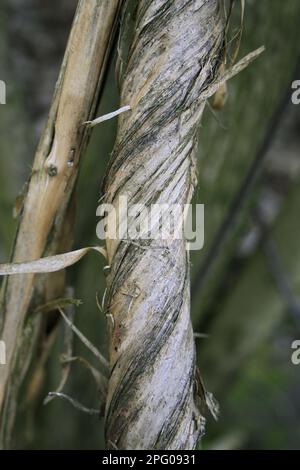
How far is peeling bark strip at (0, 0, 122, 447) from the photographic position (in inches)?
13.7

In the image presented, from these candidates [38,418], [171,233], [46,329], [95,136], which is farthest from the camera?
[38,418]

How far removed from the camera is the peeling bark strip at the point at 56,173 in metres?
0.35

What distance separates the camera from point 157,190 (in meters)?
0.32

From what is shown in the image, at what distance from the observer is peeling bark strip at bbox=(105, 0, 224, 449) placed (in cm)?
32

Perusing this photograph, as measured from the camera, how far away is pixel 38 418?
690 millimetres

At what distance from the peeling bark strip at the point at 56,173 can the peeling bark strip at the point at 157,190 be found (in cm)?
3

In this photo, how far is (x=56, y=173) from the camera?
375mm

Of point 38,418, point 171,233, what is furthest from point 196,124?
point 38,418

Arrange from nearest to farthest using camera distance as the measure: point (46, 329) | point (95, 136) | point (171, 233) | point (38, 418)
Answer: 1. point (171, 233)
2. point (46, 329)
3. point (95, 136)
4. point (38, 418)

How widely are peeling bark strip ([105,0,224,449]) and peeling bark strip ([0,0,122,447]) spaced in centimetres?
3

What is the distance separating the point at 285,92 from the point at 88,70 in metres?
0.27

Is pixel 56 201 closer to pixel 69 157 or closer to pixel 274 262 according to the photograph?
pixel 69 157

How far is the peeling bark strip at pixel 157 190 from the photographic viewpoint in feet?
1.06

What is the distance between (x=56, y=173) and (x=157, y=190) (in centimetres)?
8
